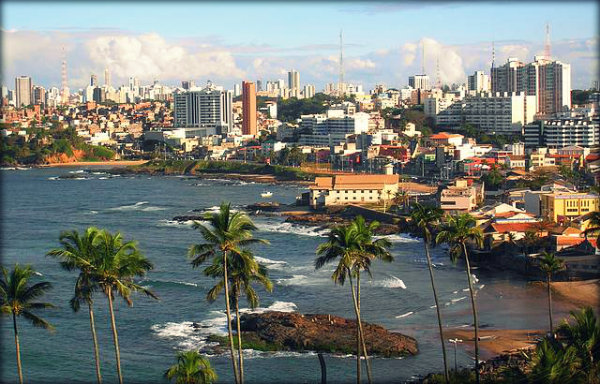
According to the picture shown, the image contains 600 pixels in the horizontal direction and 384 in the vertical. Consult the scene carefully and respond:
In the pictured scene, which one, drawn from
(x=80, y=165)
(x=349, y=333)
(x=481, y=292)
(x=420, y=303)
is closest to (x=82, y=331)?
(x=349, y=333)

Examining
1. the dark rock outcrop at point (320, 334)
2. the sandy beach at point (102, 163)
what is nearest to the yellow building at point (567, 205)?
the dark rock outcrop at point (320, 334)

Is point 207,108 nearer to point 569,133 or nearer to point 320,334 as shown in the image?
point 569,133

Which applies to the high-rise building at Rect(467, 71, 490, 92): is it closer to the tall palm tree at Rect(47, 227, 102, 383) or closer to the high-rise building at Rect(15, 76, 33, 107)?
the high-rise building at Rect(15, 76, 33, 107)

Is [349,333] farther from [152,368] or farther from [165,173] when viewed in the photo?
[165,173]

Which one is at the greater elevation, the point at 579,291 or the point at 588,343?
the point at 588,343

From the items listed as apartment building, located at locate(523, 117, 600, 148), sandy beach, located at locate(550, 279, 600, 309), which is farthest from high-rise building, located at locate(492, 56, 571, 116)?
sandy beach, located at locate(550, 279, 600, 309)

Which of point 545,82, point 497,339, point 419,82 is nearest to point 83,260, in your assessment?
point 497,339
